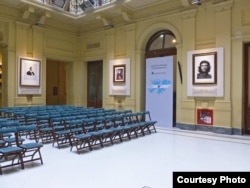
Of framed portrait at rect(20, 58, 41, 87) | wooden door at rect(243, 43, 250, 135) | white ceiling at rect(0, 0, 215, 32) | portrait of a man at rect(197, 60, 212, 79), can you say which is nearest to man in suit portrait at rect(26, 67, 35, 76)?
framed portrait at rect(20, 58, 41, 87)

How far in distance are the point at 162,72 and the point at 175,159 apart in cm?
548

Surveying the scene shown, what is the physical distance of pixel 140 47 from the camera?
1032cm

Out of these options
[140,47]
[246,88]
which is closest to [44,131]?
[140,47]

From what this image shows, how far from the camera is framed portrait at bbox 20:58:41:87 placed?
10.4 m

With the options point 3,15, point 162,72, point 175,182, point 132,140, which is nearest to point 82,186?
point 175,182

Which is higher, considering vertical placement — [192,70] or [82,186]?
[192,70]

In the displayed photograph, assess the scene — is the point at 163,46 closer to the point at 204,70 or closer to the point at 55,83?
the point at 204,70

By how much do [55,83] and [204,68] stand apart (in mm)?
10250

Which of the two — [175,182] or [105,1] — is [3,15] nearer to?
[105,1]

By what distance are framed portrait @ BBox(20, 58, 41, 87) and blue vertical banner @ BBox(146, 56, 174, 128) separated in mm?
4926

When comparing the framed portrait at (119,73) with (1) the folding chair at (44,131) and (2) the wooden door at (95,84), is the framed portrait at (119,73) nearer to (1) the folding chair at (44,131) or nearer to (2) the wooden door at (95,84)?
(2) the wooden door at (95,84)

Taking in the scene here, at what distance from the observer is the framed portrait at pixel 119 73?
1082cm

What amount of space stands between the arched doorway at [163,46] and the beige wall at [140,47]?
246 mm

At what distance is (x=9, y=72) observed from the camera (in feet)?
33.2
